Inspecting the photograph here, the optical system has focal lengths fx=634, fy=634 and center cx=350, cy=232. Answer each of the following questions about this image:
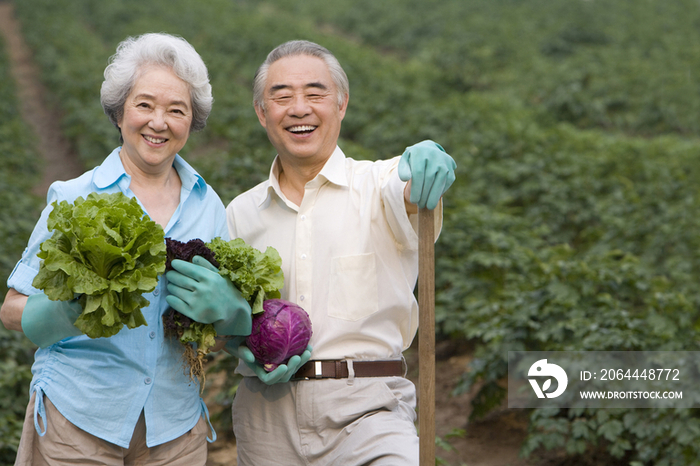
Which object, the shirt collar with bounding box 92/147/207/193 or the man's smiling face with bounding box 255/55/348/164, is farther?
the man's smiling face with bounding box 255/55/348/164

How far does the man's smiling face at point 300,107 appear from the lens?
2432 mm

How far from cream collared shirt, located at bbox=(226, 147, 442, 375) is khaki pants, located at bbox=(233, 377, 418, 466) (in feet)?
0.39

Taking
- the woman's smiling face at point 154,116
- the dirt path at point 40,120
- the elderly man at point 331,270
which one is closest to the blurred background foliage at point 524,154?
the dirt path at point 40,120

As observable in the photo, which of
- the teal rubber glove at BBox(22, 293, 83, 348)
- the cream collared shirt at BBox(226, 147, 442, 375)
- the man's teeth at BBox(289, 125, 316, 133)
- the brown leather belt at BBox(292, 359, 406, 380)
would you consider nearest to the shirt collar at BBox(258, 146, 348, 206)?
the cream collared shirt at BBox(226, 147, 442, 375)

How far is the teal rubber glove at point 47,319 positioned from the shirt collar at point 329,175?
88 cm

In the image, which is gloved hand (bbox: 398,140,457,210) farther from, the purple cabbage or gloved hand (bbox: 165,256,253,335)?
gloved hand (bbox: 165,256,253,335)

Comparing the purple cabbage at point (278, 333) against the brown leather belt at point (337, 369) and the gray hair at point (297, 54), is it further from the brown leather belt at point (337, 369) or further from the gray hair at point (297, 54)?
the gray hair at point (297, 54)

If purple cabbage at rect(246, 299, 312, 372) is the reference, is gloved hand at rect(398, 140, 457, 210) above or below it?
above

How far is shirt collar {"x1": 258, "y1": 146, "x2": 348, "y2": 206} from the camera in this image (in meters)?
2.44

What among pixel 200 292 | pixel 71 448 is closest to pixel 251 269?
pixel 200 292

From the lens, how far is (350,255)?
236cm

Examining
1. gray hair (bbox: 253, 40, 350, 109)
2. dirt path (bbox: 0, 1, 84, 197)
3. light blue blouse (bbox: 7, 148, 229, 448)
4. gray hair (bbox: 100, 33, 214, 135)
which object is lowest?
light blue blouse (bbox: 7, 148, 229, 448)

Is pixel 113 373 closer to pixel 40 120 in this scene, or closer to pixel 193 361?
pixel 193 361

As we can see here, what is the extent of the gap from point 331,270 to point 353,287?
11 centimetres
